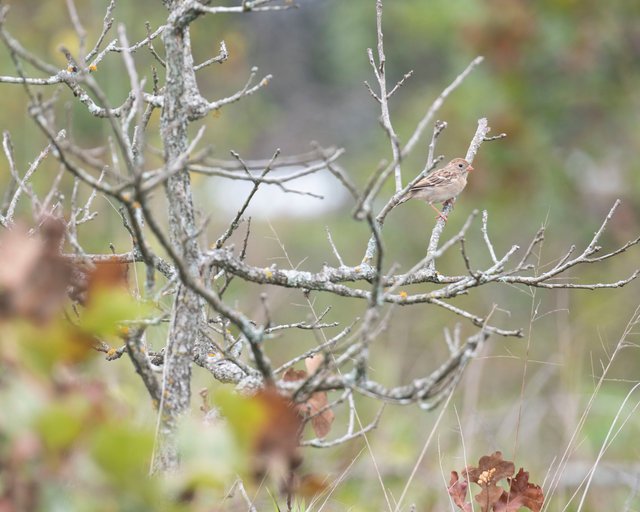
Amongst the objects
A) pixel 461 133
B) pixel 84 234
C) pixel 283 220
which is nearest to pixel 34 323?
pixel 84 234

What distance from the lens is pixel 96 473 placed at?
0.94 m

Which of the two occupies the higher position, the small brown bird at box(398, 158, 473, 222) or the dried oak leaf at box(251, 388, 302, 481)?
the small brown bird at box(398, 158, 473, 222)

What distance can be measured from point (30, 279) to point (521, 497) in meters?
1.43

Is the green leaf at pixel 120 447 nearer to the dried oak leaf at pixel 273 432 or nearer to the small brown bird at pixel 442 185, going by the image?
the dried oak leaf at pixel 273 432

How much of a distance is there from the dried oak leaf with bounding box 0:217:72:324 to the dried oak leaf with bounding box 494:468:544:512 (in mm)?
1347

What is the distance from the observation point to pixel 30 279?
99 centimetres

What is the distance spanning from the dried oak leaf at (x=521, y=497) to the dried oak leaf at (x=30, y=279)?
1.35m

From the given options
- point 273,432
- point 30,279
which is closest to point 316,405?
point 273,432

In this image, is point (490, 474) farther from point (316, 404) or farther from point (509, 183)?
point (509, 183)

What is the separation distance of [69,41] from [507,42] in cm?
487

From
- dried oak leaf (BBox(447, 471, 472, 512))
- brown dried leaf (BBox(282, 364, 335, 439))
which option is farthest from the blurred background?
brown dried leaf (BBox(282, 364, 335, 439))

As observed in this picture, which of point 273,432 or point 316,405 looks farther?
point 316,405

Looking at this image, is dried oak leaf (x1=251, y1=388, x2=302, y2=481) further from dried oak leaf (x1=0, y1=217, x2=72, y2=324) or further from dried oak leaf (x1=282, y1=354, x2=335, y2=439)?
dried oak leaf (x1=282, y1=354, x2=335, y2=439)

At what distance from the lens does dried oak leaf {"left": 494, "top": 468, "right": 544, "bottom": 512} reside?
188 centimetres
